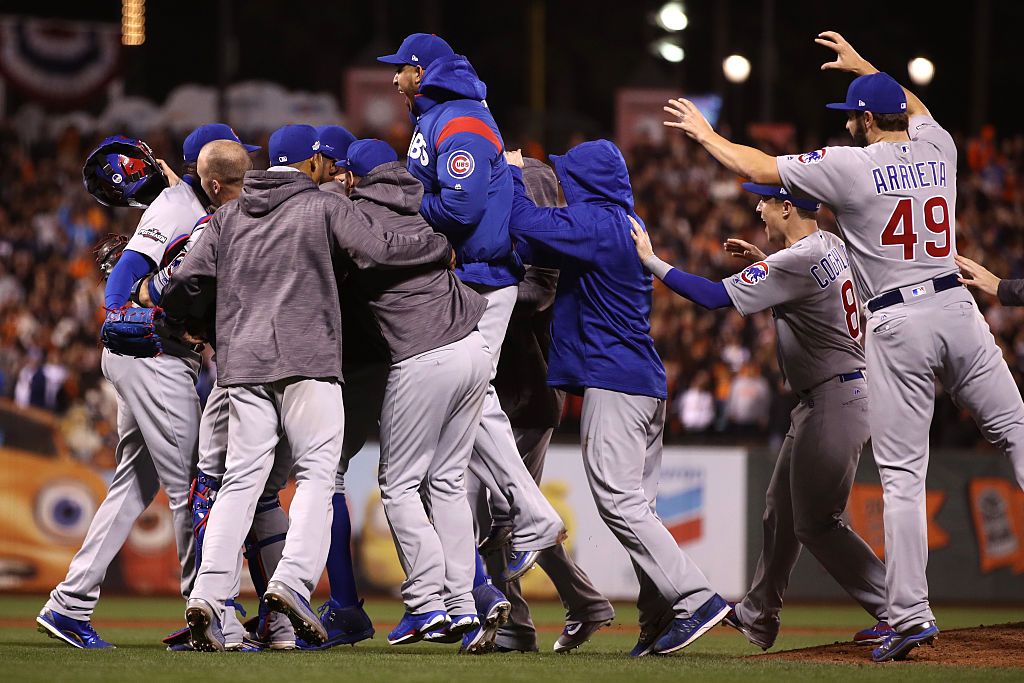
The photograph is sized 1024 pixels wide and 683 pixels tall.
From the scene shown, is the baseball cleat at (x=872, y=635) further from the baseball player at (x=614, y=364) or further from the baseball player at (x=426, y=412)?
the baseball player at (x=426, y=412)

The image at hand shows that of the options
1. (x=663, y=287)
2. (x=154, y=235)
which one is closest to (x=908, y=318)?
(x=154, y=235)

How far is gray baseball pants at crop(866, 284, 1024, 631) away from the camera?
6.57 meters

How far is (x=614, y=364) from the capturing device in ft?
23.2

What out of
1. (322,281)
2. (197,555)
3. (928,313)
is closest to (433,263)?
(322,281)

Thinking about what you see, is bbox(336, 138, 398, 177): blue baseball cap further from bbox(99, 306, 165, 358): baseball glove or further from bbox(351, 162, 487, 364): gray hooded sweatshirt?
bbox(99, 306, 165, 358): baseball glove

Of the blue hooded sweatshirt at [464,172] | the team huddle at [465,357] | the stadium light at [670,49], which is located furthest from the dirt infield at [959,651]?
the stadium light at [670,49]

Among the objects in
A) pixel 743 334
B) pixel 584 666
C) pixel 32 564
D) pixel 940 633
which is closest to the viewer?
pixel 584 666

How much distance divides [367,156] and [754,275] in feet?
6.91

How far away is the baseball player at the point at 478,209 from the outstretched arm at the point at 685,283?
0.71m

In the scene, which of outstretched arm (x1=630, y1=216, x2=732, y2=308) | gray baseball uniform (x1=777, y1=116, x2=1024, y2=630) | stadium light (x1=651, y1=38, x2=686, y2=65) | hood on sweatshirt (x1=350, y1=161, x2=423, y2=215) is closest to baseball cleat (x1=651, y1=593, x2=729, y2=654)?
gray baseball uniform (x1=777, y1=116, x2=1024, y2=630)

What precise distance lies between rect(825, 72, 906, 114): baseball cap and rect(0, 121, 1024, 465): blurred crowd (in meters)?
7.86

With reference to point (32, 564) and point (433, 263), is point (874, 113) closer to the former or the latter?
point (433, 263)

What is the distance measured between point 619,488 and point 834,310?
1649mm

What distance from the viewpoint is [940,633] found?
7.77m
